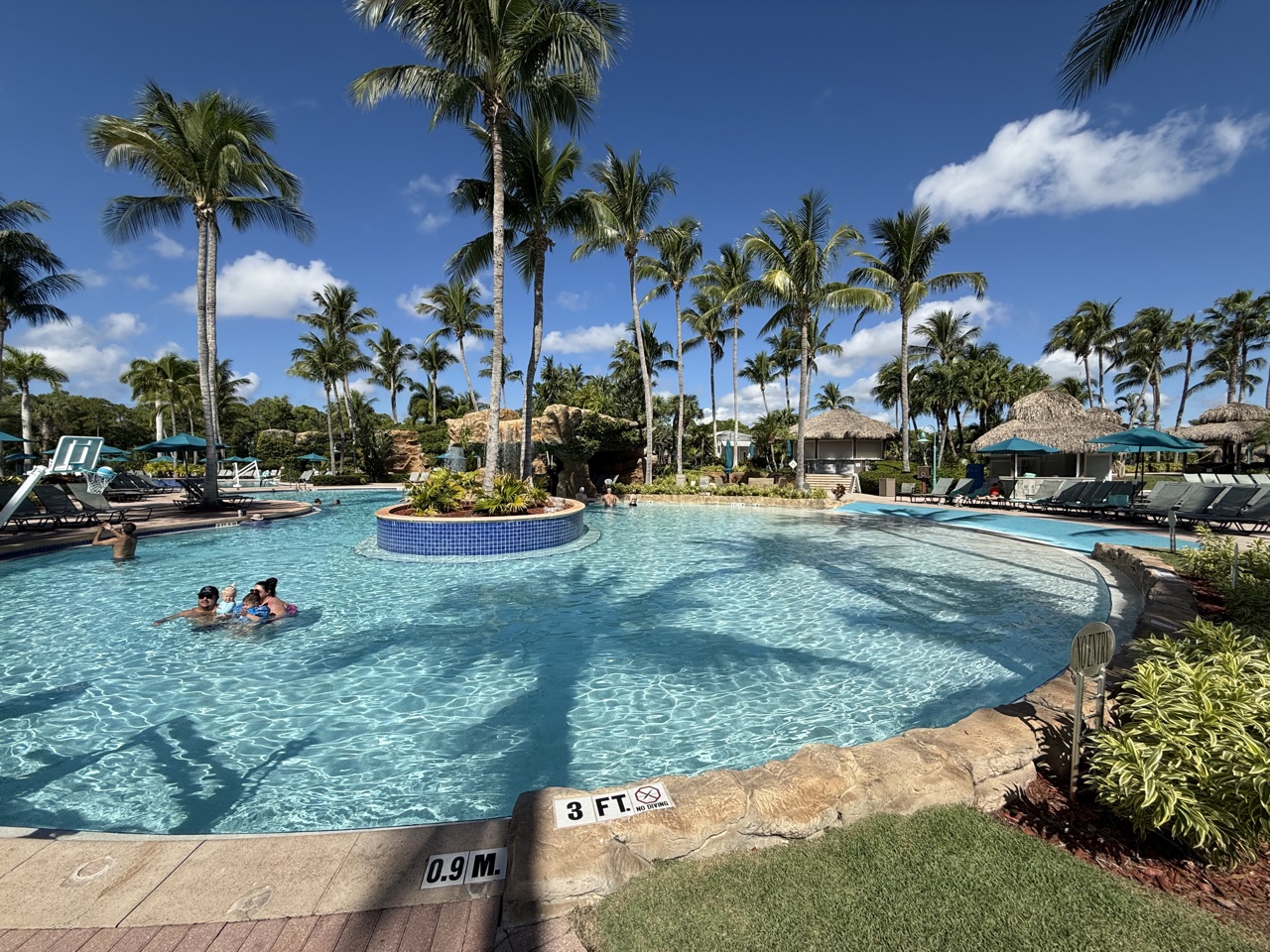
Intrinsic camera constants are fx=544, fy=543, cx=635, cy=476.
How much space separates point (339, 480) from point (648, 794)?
109 feet

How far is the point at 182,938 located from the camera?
1.96 metres

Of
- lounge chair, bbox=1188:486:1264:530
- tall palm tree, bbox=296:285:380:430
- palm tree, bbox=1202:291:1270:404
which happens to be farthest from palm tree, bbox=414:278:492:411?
palm tree, bbox=1202:291:1270:404

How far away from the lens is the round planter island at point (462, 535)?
450 inches

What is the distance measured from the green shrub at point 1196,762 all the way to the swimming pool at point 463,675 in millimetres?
1933

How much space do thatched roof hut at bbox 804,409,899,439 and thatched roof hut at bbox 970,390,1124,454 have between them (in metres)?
5.82

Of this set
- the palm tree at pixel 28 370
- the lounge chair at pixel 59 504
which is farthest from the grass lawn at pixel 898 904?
the palm tree at pixel 28 370

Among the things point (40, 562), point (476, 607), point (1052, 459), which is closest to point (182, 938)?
point (476, 607)

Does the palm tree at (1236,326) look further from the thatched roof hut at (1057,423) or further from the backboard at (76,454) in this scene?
the backboard at (76,454)

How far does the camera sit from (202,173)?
16188 millimetres

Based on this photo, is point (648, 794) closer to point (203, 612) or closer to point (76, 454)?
point (203, 612)

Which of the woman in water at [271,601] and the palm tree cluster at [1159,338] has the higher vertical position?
the palm tree cluster at [1159,338]

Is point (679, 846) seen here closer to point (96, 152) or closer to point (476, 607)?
point (476, 607)

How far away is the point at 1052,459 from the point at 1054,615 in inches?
1147

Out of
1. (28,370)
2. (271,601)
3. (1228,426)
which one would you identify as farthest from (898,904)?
(28,370)
